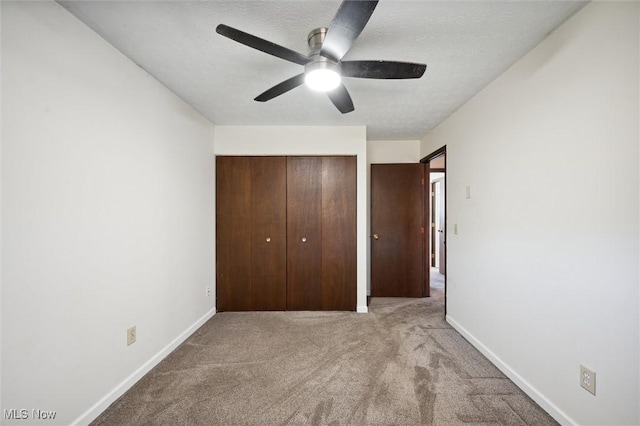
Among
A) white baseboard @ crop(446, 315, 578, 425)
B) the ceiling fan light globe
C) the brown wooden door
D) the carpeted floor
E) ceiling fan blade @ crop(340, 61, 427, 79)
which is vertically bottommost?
the carpeted floor

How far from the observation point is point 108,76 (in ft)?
5.45

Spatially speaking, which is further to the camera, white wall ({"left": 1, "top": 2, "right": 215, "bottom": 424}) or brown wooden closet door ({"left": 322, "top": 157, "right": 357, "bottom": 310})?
brown wooden closet door ({"left": 322, "top": 157, "right": 357, "bottom": 310})

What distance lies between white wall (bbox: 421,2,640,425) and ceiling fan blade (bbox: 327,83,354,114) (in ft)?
3.91

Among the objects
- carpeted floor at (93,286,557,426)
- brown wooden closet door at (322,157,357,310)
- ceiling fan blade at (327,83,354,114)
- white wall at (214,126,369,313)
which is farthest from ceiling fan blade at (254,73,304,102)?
carpeted floor at (93,286,557,426)

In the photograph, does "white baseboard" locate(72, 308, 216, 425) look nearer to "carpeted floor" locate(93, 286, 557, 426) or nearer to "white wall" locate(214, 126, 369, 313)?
"carpeted floor" locate(93, 286, 557, 426)

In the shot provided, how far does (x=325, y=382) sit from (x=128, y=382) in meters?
1.35

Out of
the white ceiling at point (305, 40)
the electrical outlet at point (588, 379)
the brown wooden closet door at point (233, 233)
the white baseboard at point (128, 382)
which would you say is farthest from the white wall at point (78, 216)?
the electrical outlet at point (588, 379)

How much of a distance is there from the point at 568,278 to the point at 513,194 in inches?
25.8

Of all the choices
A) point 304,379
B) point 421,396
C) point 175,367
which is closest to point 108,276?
point 175,367

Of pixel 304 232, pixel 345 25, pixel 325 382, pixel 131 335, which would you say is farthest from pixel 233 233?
pixel 345 25

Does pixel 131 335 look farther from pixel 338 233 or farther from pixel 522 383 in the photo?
pixel 522 383

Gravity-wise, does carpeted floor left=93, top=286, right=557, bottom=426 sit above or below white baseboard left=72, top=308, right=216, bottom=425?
below

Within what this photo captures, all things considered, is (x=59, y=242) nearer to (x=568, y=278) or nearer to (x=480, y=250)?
(x=568, y=278)

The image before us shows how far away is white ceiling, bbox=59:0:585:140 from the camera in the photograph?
4.51ft
